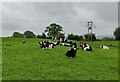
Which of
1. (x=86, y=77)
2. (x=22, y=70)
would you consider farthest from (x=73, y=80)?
(x=22, y=70)

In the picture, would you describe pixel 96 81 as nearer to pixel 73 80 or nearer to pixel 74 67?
pixel 73 80

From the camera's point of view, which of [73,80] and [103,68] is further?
[103,68]

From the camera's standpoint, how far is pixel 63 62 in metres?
18.6

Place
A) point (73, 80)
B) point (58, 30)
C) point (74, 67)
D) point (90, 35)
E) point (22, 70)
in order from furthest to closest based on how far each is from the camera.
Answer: point (58, 30), point (90, 35), point (74, 67), point (22, 70), point (73, 80)

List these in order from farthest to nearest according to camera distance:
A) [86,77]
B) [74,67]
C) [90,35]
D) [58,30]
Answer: [58,30] → [90,35] → [74,67] → [86,77]

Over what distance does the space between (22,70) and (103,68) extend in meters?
5.44

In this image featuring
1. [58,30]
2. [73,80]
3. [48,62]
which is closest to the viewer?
[73,80]

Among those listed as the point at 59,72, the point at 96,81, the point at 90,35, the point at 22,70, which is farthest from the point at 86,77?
the point at 90,35

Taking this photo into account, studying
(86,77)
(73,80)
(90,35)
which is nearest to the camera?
(73,80)

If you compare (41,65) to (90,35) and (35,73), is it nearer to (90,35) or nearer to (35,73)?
(35,73)

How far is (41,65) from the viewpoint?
17250 mm

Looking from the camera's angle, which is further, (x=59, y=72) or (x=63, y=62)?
(x=63, y=62)

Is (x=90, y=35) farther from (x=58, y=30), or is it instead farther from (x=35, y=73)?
(x=35, y=73)

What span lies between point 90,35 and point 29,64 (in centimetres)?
6343
